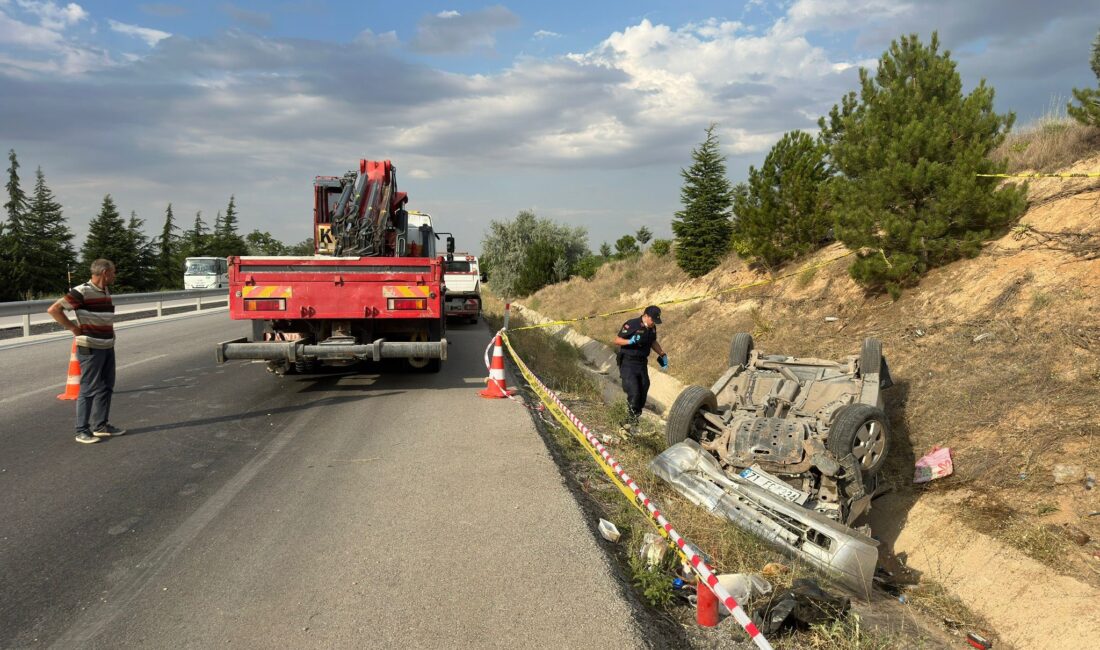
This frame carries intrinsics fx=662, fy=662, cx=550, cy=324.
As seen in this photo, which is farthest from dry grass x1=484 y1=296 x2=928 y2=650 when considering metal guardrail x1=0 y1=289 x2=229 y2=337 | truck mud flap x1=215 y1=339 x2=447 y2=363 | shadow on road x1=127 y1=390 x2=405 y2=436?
metal guardrail x1=0 y1=289 x2=229 y2=337

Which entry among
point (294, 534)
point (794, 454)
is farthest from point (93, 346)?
point (794, 454)

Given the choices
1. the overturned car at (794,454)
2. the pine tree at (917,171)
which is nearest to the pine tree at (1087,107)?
the pine tree at (917,171)

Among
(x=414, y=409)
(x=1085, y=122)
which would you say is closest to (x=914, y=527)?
(x=414, y=409)

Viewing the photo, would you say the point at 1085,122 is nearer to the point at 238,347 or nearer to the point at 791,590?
the point at 791,590

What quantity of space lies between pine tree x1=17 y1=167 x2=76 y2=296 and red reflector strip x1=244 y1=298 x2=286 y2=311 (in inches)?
2079

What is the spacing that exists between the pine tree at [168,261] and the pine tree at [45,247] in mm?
11035

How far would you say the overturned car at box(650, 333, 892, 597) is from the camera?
4.74 meters

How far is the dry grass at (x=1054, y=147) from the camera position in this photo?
1313 cm

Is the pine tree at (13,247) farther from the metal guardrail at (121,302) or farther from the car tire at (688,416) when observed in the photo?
the car tire at (688,416)

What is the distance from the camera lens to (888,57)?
11.3 m

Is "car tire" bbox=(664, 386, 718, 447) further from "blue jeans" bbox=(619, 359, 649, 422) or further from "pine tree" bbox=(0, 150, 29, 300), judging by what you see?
"pine tree" bbox=(0, 150, 29, 300)

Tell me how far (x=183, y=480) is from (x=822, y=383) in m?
6.31

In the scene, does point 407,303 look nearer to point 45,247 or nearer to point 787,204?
point 787,204

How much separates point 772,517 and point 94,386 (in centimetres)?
632
